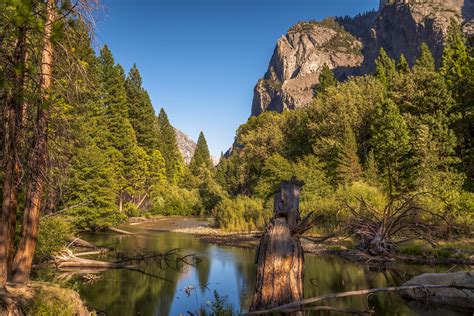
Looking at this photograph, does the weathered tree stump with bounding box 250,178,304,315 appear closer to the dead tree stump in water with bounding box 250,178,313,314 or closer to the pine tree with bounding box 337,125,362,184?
the dead tree stump in water with bounding box 250,178,313,314

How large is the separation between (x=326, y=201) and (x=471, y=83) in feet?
58.5

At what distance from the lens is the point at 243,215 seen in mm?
28984

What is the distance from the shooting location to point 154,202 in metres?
47.8

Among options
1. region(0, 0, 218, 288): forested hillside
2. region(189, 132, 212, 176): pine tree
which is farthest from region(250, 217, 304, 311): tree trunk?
region(189, 132, 212, 176): pine tree

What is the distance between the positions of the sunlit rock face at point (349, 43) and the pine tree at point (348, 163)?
7093cm

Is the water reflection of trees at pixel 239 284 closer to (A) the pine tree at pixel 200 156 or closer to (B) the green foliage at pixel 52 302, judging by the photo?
(B) the green foliage at pixel 52 302

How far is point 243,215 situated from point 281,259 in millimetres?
23099

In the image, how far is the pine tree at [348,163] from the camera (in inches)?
1205

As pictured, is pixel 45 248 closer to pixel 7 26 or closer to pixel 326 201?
pixel 7 26

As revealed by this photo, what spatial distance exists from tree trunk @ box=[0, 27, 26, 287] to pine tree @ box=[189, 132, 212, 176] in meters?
68.6

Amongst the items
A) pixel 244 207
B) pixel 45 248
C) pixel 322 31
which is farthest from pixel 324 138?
pixel 322 31

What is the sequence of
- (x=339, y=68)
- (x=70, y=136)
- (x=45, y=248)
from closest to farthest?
(x=70, y=136) < (x=45, y=248) < (x=339, y=68)

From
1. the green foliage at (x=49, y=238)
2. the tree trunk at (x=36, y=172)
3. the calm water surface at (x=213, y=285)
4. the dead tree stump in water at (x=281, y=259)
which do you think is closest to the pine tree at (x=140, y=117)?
the calm water surface at (x=213, y=285)

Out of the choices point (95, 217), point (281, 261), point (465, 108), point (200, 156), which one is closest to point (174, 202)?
point (95, 217)
